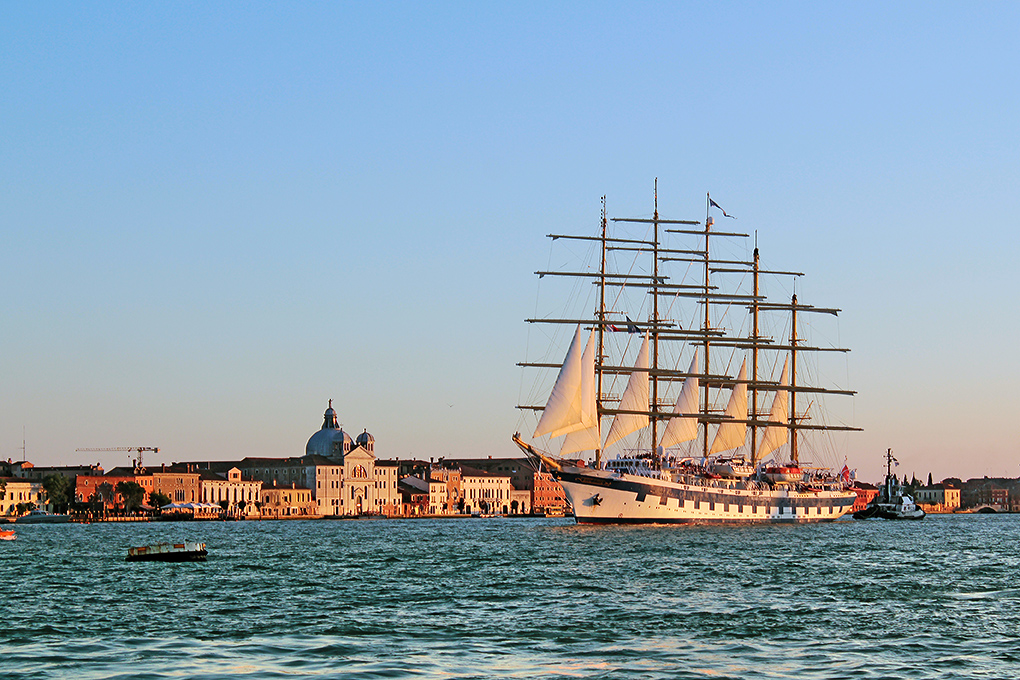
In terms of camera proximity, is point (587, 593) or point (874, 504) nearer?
point (587, 593)

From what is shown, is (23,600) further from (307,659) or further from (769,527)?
(769,527)

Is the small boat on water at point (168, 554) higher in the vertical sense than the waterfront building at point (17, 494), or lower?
higher

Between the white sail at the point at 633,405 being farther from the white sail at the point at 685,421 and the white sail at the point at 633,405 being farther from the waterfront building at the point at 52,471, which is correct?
the waterfront building at the point at 52,471

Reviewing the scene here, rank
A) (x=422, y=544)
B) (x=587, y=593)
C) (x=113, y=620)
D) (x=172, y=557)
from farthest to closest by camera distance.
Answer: (x=422, y=544), (x=172, y=557), (x=587, y=593), (x=113, y=620)

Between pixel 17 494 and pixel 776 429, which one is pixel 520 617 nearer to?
pixel 776 429

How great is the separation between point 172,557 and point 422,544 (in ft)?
78.2

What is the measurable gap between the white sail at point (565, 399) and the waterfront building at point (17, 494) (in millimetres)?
94544

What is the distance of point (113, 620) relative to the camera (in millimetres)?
34906

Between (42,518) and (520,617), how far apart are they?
453 ft

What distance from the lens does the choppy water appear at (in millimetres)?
26812

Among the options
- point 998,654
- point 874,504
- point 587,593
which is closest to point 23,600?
point 587,593

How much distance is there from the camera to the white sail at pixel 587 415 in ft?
324

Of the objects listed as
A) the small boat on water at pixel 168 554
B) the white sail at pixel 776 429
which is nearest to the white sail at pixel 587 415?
the white sail at pixel 776 429

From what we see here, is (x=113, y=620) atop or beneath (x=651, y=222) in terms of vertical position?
beneath
